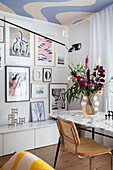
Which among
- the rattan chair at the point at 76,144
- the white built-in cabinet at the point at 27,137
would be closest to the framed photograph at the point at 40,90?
the white built-in cabinet at the point at 27,137

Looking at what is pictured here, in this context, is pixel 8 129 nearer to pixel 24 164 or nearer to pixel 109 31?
pixel 24 164

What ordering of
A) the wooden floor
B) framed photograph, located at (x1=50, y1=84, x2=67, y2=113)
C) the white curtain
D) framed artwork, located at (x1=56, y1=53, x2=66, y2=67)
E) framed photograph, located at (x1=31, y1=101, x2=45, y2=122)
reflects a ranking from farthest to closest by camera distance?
framed artwork, located at (x1=56, y1=53, x2=66, y2=67), framed photograph, located at (x1=50, y1=84, x2=67, y2=113), framed photograph, located at (x1=31, y1=101, x2=45, y2=122), the white curtain, the wooden floor

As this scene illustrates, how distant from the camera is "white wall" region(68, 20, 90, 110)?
3.74 meters

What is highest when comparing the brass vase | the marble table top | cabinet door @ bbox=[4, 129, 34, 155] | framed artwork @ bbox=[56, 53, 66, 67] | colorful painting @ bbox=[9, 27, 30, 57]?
colorful painting @ bbox=[9, 27, 30, 57]

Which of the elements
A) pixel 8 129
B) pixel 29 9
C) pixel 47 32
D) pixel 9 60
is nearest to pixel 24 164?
pixel 8 129

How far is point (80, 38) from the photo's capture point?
3893 millimetres

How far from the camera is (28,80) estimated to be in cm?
363

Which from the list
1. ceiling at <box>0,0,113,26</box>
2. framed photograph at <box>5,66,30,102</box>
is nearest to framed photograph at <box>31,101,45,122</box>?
framed photograph at <box>5,66,30,102</box>

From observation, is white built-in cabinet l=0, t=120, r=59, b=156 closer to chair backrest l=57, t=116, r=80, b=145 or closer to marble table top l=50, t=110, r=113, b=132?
marble table top l=50, t=110, r=113, b=132

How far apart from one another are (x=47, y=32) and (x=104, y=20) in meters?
1.28

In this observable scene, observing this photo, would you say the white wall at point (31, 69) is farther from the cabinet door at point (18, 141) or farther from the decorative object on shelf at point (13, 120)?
the cabinet door at point (18, 141)

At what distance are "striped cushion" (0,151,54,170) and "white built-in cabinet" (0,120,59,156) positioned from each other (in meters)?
1.86

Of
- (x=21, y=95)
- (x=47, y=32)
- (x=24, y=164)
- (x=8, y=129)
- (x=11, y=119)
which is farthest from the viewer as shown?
(x=47, y=32)

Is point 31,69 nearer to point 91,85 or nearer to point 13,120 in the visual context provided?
point 13,120
